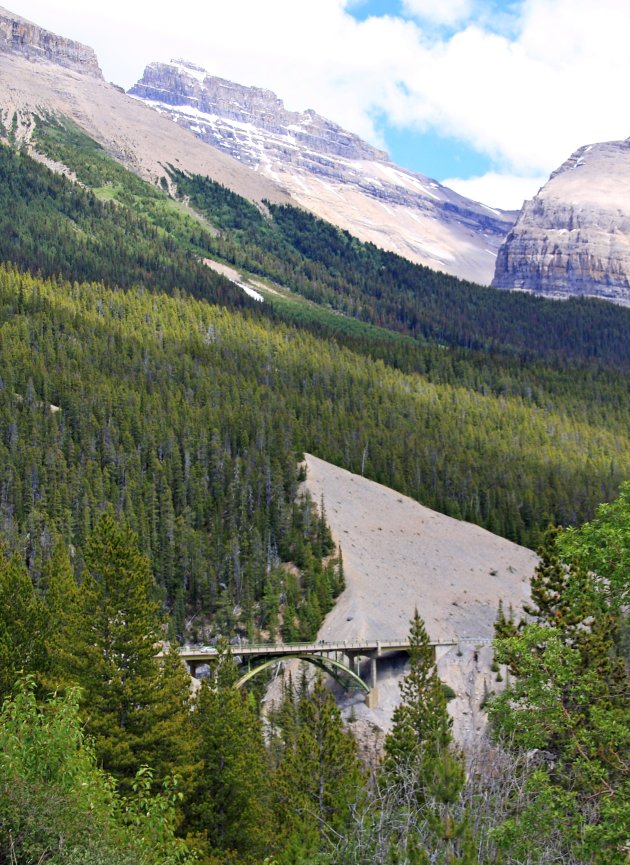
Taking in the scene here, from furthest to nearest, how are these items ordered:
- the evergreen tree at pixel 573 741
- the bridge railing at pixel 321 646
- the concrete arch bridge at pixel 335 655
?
the concrete arch bridge at pixel 335 655, the bridge railing at pixel 321 646, the evergreen tree at pixel 573 741

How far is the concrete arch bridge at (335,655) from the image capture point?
340 ft

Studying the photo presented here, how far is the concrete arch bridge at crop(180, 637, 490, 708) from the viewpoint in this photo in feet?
340

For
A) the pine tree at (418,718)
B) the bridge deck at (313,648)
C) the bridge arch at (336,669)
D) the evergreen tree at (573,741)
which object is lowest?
the bridge arch at (336,669)

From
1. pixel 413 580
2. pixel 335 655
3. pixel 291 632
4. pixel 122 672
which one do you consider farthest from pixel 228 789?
pixel 413 580

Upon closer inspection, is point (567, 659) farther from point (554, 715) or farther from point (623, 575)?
point (623, 575)

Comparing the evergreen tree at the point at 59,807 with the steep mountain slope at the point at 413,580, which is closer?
the evergreen tree at the point at 59,807

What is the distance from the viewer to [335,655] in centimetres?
11294

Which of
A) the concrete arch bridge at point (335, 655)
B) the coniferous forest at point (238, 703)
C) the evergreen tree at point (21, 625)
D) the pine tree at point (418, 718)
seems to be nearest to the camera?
the coniferous forest at point (238, 703)

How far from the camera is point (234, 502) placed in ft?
515

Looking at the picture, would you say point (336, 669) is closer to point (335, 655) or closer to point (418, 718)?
point (335, 655)

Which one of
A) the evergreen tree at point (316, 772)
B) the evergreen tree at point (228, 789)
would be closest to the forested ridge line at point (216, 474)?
the evergreen tree at point (316, 772)

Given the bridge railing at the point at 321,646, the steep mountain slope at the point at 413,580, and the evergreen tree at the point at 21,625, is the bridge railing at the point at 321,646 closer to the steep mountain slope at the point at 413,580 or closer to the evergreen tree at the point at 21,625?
the steep mountain slope at the point at 413,580

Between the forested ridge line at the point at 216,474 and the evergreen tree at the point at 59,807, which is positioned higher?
the evergreen tree at the point at 59,807

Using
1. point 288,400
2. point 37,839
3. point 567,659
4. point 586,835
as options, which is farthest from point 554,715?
point 288,400
